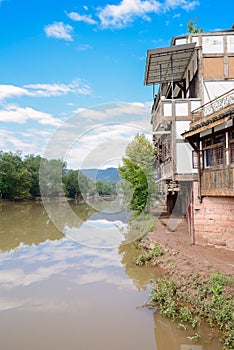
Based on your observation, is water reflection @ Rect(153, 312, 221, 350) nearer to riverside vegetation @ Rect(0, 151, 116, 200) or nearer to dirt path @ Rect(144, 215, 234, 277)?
dirt path @ Rect(144, 215, 234, 277)

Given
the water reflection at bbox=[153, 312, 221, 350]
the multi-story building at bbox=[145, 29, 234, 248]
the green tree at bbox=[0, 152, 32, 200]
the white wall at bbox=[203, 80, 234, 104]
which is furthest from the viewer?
the green tree at bbox=[0, 152, 32, 200]

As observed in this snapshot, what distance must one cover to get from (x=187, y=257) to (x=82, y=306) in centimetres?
396

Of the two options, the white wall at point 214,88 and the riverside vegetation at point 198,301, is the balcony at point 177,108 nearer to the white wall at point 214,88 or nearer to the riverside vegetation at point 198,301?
the white wall at point 214,88

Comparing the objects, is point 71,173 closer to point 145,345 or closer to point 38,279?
point 38,279

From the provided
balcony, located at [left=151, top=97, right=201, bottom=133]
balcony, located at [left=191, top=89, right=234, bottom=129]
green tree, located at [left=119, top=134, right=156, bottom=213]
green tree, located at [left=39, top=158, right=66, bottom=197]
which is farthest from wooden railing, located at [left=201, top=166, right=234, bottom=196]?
green tree, located at [left=39, top=158, right=66, bottom=197]

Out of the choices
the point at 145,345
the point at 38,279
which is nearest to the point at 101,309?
the point at 145,345

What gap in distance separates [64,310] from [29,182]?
153 feet

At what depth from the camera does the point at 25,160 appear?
60719 millimetres

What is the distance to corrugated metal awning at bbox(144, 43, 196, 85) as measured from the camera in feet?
38.0

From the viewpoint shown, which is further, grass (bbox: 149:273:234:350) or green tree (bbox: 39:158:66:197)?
green tree (bbox: 39:158:66:197)

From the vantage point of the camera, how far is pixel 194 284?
8109 millimetres

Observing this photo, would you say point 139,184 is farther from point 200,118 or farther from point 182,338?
point 182,338

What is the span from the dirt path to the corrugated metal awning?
6743 millimetres

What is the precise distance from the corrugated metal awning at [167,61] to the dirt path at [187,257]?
6743 millimetres
